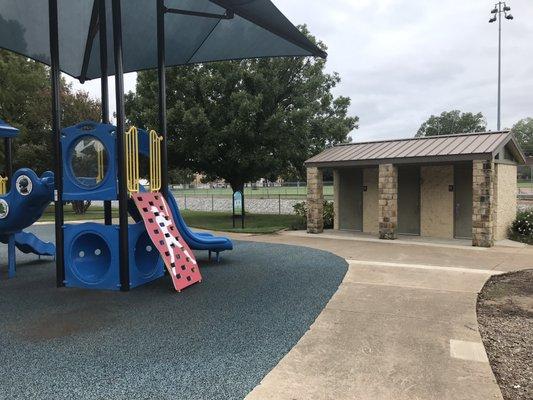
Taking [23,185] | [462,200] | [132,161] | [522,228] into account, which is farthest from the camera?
[522,228]

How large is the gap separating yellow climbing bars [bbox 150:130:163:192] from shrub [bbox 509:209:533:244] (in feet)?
34.4

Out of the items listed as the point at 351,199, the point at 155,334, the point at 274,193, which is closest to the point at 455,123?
the point at 274,193

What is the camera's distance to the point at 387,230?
12.8 meters

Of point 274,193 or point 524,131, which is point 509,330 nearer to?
point 274,193

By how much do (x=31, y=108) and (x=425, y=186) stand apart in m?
22.9

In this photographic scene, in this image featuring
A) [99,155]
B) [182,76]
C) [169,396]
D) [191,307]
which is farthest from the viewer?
[182,76]

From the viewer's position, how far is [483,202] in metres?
11.2

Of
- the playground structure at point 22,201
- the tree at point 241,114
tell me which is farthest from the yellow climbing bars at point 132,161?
the tree at point 241,114

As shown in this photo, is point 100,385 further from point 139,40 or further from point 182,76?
point 182,76

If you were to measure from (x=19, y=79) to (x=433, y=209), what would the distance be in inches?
929

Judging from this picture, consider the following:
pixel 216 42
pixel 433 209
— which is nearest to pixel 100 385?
pixel 216 42

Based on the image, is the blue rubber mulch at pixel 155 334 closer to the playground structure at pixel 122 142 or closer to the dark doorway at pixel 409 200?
the playground structure at pixel 122 142

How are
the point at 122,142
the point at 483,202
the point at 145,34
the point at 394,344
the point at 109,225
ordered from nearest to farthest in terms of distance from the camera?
the point at 394,344
the point at 122,142
the point at 109,225
the point at 145,34
the point at 483,202

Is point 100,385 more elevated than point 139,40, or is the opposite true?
point 139,40
